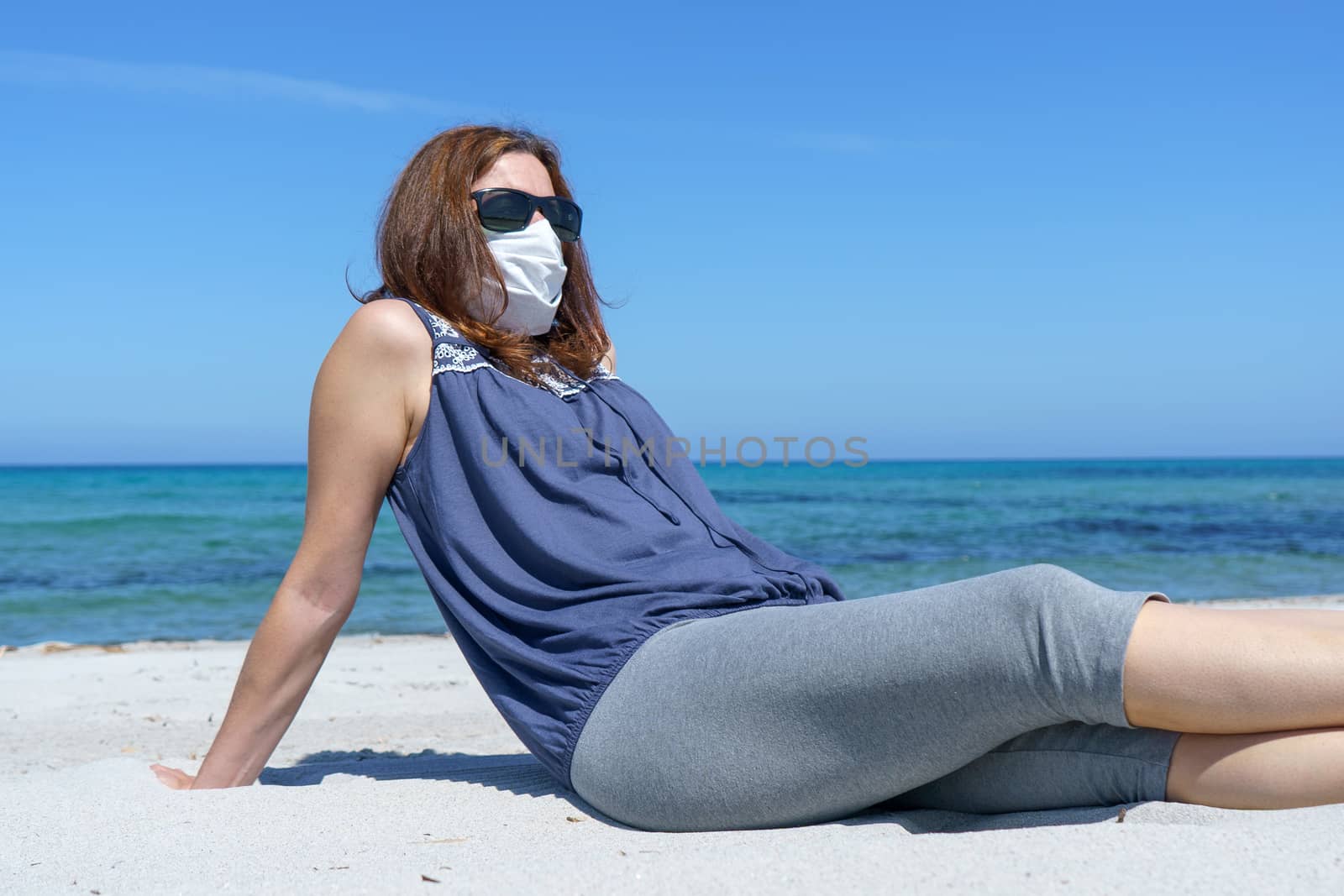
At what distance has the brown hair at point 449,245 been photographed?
8.41 feet

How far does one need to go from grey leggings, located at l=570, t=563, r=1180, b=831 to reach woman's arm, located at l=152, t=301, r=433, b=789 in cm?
76

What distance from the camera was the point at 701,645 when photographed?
6.51 feet

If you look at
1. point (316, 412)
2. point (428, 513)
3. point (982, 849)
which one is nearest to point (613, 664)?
point (428, 513)

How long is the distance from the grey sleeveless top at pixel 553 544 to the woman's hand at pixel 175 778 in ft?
2.49

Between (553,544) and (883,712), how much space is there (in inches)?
31.1

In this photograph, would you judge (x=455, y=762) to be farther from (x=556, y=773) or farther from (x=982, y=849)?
(x=982, y=849)

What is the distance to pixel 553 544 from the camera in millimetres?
2211

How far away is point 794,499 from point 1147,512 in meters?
10.5

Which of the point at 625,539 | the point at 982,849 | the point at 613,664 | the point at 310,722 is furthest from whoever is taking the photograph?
the point at 310,722

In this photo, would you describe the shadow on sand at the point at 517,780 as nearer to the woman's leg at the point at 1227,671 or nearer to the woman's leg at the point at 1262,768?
the woman's leg at the point at 1262,768

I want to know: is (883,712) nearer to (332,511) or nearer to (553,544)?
(553,544)

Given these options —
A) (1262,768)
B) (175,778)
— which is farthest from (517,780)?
(1262,768)

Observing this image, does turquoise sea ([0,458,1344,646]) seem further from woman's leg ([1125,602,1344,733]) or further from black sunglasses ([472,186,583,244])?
woman's leg ([1125,602,1344,733])

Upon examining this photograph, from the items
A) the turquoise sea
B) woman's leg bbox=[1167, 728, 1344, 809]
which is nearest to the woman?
woman's leg bbox=[1167, 728, 1344, 809]
